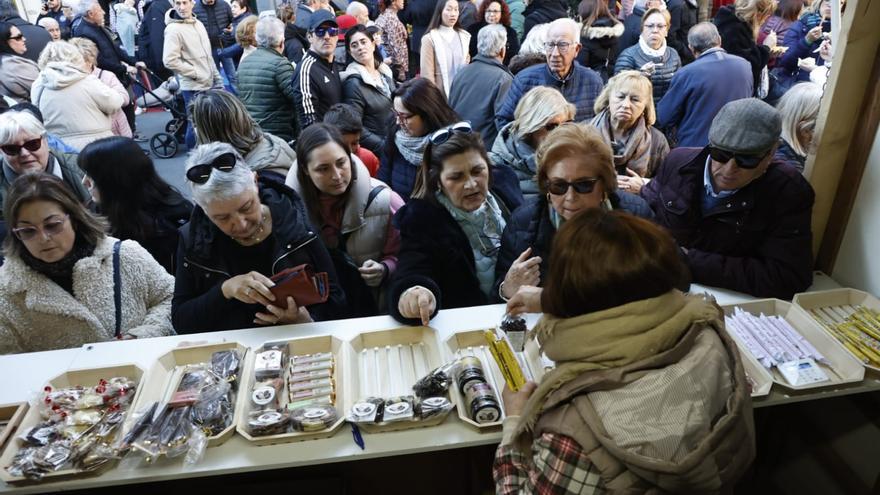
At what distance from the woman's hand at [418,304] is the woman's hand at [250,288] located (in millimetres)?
493

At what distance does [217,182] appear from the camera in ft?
7.13

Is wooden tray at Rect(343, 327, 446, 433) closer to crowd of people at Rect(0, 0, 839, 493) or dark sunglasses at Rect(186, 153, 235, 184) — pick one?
crowd of people at Rect(0, 0, 839, 493)

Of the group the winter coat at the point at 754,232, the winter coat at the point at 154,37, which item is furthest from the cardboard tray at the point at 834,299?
the winter coat at the point at 154,37

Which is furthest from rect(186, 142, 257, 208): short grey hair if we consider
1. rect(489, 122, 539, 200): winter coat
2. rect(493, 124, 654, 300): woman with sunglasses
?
rect(489, 122, 539, 200): winter coat

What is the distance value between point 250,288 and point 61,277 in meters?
0.86

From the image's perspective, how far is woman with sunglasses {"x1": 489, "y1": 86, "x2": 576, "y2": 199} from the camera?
3.22m

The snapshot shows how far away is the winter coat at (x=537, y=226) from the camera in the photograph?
238 centimetres

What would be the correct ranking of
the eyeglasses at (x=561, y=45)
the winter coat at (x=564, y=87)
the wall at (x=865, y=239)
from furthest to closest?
the winter coat at (x=564, y=87) < the eyeglasses at (x=561, y=45) < the wall at (x=865, y=239)

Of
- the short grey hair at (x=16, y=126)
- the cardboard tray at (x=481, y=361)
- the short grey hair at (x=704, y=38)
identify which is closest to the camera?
the cardboard tray at (x=481, y=361)

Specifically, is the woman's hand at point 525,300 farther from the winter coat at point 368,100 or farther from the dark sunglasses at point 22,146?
the dark sunglasses at point 22,146

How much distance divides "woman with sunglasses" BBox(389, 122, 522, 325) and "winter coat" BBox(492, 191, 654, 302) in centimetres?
18

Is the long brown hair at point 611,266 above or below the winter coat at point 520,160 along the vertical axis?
above

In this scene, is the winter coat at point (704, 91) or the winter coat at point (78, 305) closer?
the winter coat at point (78, 305)

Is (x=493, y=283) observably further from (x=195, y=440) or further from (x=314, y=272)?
(x=195, y=440)
